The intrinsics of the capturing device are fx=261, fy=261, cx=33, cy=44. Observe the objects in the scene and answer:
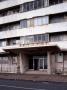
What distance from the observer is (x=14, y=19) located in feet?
137

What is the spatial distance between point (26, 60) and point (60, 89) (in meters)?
23.4

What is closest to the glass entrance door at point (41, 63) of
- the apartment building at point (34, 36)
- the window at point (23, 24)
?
the apartment building at point (34, 36)

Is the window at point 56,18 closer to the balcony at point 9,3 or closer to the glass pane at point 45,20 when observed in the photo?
the glass pane at point 45,20

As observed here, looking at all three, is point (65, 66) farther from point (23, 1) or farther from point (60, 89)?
point (60, 89)

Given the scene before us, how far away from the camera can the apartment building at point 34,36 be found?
35.2 meters

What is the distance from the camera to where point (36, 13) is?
1497 inches

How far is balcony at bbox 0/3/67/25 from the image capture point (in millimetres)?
35094

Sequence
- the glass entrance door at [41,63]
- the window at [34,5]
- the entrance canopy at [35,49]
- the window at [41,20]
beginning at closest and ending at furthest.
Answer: the entrance canopy at [35,49]
the window at [41,20]
the window at [34,5]
the glass entrance door at [41,63]

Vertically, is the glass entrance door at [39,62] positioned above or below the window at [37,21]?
below

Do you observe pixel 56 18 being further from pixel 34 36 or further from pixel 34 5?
pixel 34 5

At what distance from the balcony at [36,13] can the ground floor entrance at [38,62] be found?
6292 millimetres

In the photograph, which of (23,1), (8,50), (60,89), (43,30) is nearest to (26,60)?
(8,50)

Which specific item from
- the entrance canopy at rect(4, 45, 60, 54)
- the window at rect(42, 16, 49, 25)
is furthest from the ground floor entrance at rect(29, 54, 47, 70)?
the window at rect(42, 16, 49, 25)

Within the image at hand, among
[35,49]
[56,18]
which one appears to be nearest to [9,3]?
[56,18]
